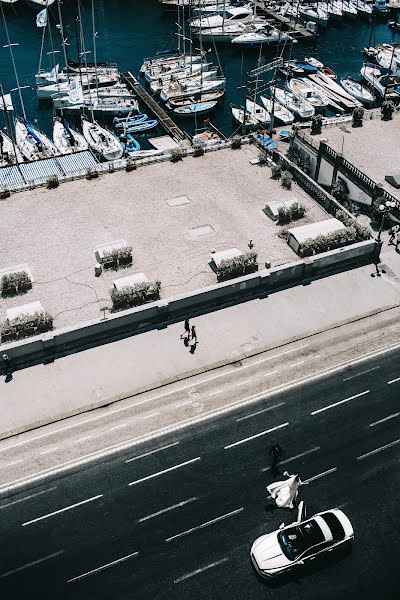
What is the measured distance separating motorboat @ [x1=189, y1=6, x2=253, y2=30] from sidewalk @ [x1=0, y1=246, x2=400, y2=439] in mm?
74152

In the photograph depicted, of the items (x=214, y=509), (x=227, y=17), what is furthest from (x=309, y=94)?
(x=214, y=509)

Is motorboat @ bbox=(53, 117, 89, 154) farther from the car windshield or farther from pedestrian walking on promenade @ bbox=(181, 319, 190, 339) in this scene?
the car windshield

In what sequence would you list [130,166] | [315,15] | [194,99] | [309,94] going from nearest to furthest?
[130,166], [309,94], [194,99], [315,15]

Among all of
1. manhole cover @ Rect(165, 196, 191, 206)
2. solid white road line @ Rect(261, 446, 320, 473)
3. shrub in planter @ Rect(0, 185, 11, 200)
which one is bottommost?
solid white road line @ Rect(261, 446, 320, 473)

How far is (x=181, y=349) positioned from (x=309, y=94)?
5208 cm

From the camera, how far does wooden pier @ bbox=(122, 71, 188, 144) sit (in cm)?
7294

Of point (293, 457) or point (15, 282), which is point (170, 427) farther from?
point (15, 282)

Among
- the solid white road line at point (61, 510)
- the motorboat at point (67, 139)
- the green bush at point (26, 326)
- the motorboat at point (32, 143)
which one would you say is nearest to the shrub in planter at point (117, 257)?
the green bush at point (26, 326)

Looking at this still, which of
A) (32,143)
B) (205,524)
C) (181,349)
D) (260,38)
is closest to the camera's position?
(205,524)

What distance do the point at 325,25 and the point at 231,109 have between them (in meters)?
38.9

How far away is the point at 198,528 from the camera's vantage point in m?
28.9

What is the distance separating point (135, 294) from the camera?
40.2 m

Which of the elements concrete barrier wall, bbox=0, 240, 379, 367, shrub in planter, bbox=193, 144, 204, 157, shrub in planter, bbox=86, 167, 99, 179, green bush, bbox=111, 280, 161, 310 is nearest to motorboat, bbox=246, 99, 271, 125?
shrub in planter, bbox=193, 144, 204, 157

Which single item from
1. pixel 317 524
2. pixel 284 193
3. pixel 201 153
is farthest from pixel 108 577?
pixel 201 153
